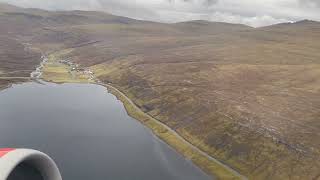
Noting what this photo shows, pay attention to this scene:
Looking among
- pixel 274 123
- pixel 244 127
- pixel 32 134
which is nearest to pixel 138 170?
pixel 32 134

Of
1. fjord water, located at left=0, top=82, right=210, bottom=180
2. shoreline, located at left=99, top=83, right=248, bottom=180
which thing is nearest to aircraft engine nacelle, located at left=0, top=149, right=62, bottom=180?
fjord water, located at left=0, top=82, right=210, bottom=180

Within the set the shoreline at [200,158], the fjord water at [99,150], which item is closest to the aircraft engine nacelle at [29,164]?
the fjord water at [99,150]

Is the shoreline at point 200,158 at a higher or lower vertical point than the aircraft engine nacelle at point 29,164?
lower

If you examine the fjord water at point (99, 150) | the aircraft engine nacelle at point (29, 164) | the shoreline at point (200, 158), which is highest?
the aircraft engine nacelle at point (29, 164)

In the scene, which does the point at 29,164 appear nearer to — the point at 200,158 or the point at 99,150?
the point at 99,150

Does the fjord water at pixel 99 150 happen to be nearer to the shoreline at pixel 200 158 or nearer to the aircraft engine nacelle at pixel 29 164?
the shoreline at pixel 200 158

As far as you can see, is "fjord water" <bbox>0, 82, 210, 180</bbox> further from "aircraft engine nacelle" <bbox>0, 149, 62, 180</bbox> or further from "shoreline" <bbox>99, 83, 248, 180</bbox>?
"aircraft engine nacelle" <bbox>0, 149, 62, 180</bbox>

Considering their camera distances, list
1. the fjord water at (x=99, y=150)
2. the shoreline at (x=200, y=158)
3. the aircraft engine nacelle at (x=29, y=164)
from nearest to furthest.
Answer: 1. the aircraft engine nacelle at (x=29, y=164)
2. the fjord water at (x=99, y=150)
3. the shoreline at (x=200, y=158)

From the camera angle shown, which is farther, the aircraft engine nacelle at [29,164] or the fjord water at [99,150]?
the fjord water at [99,150]

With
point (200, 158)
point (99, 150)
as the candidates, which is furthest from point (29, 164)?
point (200, 158)
